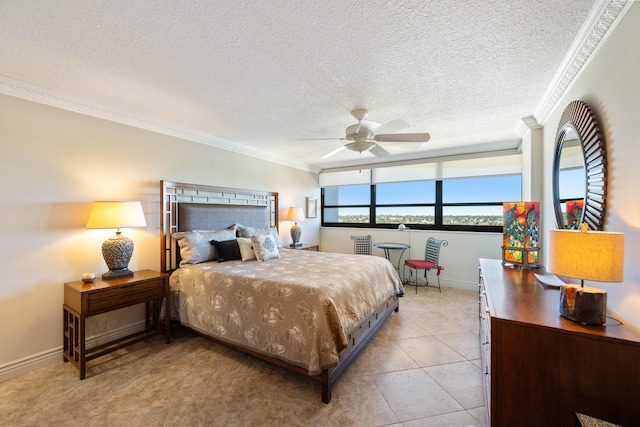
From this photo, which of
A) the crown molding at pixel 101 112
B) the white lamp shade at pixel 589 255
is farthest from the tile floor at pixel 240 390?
the crown molding at pixel 101 112

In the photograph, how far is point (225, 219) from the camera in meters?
3.91

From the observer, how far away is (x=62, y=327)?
8.21 ft

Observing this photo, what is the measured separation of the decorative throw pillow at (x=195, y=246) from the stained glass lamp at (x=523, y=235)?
334 cm

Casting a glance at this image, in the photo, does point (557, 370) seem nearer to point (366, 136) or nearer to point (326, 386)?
point (326, 386)

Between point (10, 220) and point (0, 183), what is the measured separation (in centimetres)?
32

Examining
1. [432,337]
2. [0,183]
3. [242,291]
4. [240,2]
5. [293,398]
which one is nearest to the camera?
[240,2]

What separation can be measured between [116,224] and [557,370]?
3366 mm

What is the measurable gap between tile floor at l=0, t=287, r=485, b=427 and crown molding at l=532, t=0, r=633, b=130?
2576 millimetres

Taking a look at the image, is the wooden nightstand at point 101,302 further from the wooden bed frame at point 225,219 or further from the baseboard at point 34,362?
the wooden bed frame at point 225,219

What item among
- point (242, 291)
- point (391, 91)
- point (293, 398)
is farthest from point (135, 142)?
point (293, 398)

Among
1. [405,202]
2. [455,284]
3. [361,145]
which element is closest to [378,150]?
[361,145]

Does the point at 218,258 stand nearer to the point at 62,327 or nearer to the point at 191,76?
the point at 62,327

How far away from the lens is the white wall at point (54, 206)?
2230mm

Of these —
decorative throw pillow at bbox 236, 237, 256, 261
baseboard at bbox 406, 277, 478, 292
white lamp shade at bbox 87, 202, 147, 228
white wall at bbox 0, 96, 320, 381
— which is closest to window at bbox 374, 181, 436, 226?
baseboard at bbox 406, 277, 478, 292
